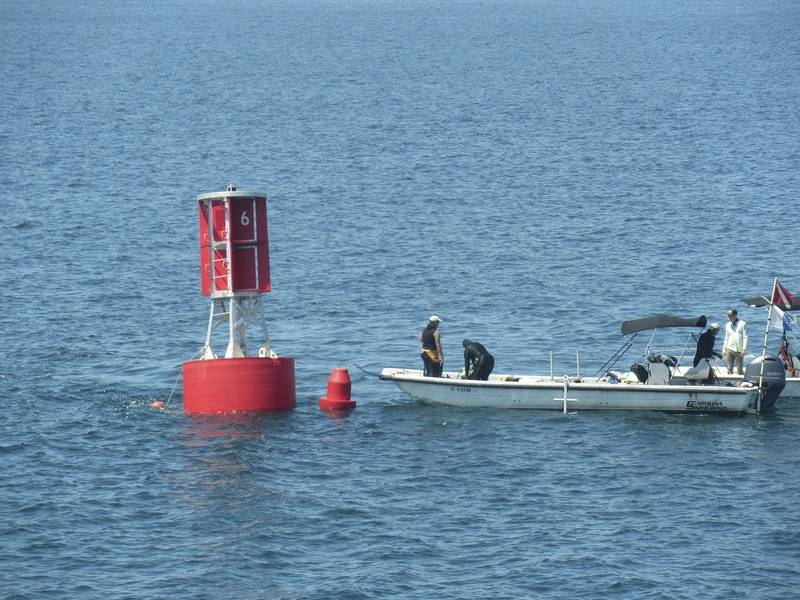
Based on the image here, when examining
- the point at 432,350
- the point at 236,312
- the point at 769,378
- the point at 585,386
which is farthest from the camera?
the point at 432,350

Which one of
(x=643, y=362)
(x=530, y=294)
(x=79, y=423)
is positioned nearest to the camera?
(x=79, y=423)

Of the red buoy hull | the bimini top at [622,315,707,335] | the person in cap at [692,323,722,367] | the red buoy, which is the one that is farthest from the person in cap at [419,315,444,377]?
the person in cap at [692,323,722,367]

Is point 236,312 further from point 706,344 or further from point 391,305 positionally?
point 391,305

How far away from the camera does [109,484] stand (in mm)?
34688

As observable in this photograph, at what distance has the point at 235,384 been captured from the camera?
130 feet

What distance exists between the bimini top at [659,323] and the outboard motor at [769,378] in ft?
5.95

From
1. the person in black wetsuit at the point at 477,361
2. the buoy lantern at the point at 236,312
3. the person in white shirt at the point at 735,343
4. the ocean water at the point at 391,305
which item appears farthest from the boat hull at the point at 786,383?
the buoy lantern at the point at 236,312

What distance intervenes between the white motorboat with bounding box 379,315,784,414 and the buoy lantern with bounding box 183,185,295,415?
358 cm

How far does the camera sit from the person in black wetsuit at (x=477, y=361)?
4081cm

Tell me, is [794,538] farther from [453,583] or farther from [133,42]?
[133,42]

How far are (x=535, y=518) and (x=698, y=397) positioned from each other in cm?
975

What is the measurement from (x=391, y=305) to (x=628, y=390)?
621 inches

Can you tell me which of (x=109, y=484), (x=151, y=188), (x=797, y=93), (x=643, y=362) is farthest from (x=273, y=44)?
(x=109, y=484)

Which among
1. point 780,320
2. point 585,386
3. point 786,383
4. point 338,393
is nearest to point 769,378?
point 786,383
